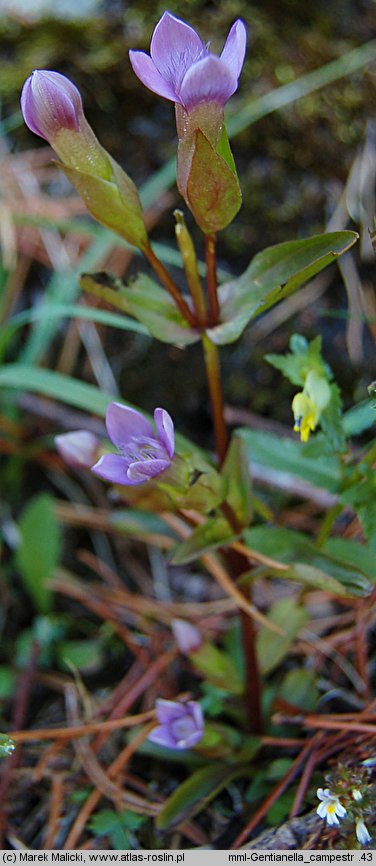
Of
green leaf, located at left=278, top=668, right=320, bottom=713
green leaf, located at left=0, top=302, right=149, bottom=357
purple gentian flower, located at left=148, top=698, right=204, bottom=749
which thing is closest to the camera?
purple gentian flower, located at left=148, top=698, right=204, bottom=749

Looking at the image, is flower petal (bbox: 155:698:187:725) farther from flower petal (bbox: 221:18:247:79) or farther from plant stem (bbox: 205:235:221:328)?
flower petal (bbox: 221:18:247:79)

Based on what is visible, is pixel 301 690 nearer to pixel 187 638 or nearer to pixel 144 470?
pixel 187 638

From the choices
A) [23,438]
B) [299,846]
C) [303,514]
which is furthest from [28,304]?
[299,846]

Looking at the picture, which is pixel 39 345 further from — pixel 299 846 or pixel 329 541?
pixel 299 846

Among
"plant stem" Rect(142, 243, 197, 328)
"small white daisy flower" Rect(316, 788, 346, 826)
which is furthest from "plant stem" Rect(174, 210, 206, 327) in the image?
"small white daisy flower" Rect(316, 788, 346, 826)

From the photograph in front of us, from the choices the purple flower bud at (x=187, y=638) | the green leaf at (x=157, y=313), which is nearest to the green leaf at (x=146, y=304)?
the green leaf at (x=157, y=313)

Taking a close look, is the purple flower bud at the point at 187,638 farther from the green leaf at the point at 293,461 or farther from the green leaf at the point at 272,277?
the green leaf at the point at 272,277

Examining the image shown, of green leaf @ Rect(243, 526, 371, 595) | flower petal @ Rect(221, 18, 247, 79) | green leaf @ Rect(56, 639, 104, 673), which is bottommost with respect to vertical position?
green leaf @ Rect(56, 639, 104, 673)
